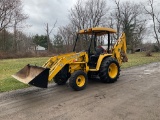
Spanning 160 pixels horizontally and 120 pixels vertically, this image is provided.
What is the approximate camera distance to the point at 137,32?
4628cm

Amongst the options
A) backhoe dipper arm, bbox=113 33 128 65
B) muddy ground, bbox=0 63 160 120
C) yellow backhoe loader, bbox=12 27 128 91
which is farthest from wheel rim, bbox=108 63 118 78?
muddy ground, bbox=0 63 160 120

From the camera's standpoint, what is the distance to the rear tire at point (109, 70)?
25.5 ft

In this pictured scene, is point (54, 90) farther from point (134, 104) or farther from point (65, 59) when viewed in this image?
point (134, 104)

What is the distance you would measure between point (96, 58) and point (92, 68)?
0.49 m

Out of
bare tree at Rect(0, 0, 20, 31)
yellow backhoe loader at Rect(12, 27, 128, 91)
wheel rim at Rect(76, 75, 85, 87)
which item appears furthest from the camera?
bare tree at Rect(0, 0, 20, 31)

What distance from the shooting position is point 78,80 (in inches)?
276

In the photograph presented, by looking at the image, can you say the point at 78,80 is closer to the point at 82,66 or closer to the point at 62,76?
the point at 82,66

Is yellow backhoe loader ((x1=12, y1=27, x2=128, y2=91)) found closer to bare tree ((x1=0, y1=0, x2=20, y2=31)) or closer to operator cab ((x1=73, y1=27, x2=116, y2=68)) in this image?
operator cab ((x1=73, y1=27, x2=116, y2=68))

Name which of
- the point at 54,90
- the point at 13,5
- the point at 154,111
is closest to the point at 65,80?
the point at 54,90

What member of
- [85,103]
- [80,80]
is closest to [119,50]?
[80,80]

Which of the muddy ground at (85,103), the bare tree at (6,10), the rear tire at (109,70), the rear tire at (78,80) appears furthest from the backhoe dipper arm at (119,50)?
the bare tree at (6,10)

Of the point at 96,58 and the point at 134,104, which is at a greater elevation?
the point at 96,58

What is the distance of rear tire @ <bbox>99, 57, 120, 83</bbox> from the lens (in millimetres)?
7777

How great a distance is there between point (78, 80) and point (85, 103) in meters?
1.63
